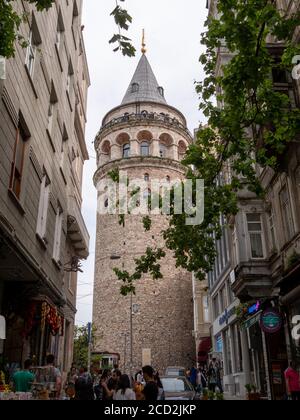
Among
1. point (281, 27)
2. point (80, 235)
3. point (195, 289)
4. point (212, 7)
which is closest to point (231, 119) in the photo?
point (281, 27)

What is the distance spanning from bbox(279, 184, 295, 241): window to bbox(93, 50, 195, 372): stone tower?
68.1 feet

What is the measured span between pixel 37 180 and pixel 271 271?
29.5ft

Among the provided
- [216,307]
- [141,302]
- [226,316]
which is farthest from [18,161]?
[141,302]

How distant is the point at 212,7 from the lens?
25.6 meters

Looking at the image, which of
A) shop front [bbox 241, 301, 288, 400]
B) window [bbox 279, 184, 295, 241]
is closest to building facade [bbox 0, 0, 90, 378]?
shop front [bbox 241, 301, 288, 400]

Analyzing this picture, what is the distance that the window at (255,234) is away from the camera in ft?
58.6

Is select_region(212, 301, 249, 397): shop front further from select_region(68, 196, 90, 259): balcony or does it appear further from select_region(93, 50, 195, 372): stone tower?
→ select_region(93, 50, 195, 372): stone tower

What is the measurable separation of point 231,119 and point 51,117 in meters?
7.52

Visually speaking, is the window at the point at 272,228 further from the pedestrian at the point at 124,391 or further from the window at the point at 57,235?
the pedestrian at the point at 124,391

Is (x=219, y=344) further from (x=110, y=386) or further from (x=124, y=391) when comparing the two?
(x=124, y=391)

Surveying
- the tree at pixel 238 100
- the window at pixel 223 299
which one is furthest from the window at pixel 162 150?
the tree at pixel 238 100

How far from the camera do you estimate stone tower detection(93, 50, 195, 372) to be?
39.3 m

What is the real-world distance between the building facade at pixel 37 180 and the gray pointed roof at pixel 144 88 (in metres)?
30.3

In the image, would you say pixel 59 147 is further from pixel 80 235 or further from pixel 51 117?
pixel 80 235
